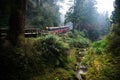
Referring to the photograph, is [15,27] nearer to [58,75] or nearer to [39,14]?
[58,75]

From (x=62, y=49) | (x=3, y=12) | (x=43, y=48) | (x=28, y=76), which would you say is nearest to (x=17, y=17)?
(x=43, y=48)

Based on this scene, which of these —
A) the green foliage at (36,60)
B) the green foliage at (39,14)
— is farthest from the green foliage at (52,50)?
the green foliage at (39,14)

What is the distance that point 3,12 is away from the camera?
11.2 ft

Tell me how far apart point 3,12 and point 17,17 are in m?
6.15

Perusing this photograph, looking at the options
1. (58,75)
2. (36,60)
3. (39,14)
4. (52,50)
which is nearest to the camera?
(36,60)

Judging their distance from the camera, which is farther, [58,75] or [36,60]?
[58,75]

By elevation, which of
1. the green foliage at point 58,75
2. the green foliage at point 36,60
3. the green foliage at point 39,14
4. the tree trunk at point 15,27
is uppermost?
the green foliage at point 39,14

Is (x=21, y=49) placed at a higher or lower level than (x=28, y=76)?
higher

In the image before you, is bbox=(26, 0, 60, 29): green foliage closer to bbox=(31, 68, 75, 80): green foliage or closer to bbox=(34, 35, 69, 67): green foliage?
bbox=(34, 35, 69, 67): green foliage

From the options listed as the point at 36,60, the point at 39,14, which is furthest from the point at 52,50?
the point at 39,14

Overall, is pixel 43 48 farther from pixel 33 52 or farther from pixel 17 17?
pixel 17 17

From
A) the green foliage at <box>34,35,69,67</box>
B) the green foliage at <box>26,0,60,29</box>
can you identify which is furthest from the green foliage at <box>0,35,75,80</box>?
the green foliage at <box>26,0,60,29</box>

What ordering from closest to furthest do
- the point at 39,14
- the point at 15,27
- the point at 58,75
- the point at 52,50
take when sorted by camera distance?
the point at 15,27 < the point at 58,75 < the point at 52,50 < the point at 39,14

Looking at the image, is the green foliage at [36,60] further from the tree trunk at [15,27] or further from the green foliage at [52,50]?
the tree trunk at [15,27]
